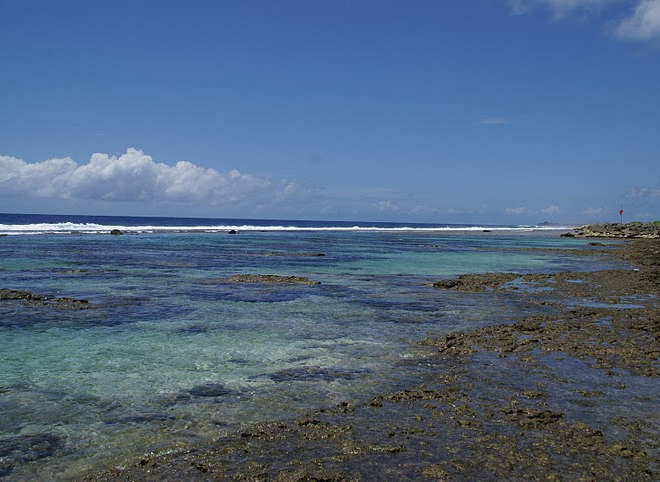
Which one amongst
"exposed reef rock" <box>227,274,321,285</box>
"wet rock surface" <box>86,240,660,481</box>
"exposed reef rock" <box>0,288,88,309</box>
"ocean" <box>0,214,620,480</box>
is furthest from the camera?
"exposed reef rock" <box>227,274,321,285</box>

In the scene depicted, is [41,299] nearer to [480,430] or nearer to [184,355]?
[184,355]

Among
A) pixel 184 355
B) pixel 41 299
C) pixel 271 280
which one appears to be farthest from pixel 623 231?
pixel 184 355

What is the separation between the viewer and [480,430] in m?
6.70

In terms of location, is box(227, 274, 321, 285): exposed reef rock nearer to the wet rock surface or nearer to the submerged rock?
the wet rock surface

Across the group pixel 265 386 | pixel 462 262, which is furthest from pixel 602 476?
pixel 462 262


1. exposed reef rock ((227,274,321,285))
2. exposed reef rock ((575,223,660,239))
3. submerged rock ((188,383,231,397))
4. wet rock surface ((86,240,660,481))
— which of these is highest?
exposed reef rock ((575,223,660,239))

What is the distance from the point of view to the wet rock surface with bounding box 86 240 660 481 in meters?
5.59

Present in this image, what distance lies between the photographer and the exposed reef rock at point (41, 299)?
52.7 ft

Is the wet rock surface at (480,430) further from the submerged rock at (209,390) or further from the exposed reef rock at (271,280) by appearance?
the exposed reef rock at (271,280)

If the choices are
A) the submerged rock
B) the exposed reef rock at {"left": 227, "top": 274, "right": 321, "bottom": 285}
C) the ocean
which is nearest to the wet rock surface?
the ocean

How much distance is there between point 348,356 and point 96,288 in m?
13.6

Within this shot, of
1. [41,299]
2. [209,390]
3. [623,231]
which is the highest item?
[623,231]

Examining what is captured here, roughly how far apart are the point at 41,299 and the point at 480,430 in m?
15.1

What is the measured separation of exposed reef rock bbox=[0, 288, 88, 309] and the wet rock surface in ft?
37.6
